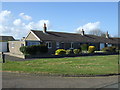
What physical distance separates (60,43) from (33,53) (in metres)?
9.27

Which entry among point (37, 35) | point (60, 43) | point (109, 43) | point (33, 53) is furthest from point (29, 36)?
point (109, 43)

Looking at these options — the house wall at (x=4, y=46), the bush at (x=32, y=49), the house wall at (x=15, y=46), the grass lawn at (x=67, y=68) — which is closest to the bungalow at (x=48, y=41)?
the house wall at (x=15, y=46)

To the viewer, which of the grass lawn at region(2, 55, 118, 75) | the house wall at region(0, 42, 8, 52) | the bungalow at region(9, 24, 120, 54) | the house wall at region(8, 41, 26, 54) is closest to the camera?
the grass lawn at region(2, 55, 118, 75)

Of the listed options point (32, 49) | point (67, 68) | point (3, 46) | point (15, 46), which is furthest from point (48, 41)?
point (67, 68)

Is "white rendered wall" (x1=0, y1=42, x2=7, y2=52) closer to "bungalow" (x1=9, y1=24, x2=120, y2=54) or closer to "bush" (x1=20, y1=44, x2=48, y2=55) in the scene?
"bungalow" (x1=9, y1=24, x2=120, y2=54)

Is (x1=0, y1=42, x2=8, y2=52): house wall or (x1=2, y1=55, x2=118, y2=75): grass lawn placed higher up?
(x1=0, y1=42, x2=8, y2=52): house wall

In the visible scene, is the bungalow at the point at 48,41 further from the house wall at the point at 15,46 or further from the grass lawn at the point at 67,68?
the grass lawn at the point at 67,68

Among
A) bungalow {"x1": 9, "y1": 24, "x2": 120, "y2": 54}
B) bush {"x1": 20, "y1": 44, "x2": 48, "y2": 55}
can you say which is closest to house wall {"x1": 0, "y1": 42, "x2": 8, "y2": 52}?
bungalow {"x1": 9, "y1": 24, "x2": 120, "y2": 54}

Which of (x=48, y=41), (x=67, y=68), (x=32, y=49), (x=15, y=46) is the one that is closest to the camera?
(x=67, y=68)

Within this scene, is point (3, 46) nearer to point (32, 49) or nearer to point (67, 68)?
point (32, 49)

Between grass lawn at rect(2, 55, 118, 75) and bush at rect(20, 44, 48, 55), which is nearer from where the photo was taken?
grass lawn at rect(2, 55, 118, 75)

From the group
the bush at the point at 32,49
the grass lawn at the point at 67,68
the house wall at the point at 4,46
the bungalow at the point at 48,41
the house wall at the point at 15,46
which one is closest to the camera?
the grass lawn at the point at 67,68

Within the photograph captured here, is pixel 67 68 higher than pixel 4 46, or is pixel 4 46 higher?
pixel 4 46

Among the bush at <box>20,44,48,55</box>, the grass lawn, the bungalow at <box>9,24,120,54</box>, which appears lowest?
the grass lawn
